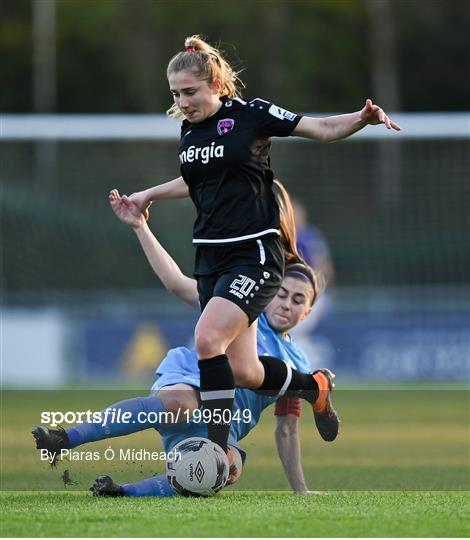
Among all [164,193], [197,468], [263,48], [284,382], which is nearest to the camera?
[197,468]

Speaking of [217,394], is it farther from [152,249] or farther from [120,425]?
[152,249]

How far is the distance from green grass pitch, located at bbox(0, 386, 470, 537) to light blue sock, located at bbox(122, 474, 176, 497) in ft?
0.49

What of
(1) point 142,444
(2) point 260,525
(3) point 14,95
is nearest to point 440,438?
(1) point 142,444

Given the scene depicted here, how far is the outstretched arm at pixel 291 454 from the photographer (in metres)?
5.91

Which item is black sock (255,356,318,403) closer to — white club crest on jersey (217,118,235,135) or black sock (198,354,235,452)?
black sock (198,354,235,452)

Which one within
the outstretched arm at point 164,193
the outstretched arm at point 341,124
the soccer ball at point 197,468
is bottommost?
the soccer ball at point 197,468

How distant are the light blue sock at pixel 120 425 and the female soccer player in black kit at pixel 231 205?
326 mm

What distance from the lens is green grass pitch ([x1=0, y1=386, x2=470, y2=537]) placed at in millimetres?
4547

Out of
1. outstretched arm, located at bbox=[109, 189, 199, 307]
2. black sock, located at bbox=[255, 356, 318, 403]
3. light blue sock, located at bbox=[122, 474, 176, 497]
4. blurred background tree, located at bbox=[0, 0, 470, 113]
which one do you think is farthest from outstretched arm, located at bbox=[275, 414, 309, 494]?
blurred background tree, located at bbox=[0, 0, 470, 113]

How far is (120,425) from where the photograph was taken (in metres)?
5.68

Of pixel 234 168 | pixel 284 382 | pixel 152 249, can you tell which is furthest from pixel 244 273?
pixel 152 249

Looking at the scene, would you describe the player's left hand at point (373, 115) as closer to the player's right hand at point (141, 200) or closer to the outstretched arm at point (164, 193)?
the outstretched arm at point (164, 193)

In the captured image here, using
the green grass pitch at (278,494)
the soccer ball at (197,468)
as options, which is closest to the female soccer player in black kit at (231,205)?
the soccer ball at (197,468)

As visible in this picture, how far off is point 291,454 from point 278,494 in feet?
0.73
